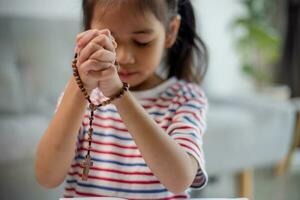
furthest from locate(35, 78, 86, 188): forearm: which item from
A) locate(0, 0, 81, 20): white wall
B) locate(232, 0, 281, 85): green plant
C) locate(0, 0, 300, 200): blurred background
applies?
locate(232, 0, 281, 85): green plant

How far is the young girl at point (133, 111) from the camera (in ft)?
1.89

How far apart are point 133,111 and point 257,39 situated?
2382mm

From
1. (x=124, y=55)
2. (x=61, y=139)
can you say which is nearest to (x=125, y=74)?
(x=124, y=55)

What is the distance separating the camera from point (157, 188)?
2.38 feet

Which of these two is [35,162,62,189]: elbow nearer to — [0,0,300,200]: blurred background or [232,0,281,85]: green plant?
[0,0,300,200]: blurred background

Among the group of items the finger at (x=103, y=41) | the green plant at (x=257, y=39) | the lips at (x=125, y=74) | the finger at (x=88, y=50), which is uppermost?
the green plant at (x=257, y=39)

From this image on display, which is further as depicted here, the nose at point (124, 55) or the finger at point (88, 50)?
the nose at point (124, 55)

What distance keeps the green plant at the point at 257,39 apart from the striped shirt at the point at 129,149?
2.13 m

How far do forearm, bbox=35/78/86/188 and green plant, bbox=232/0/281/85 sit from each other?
2.31 meters

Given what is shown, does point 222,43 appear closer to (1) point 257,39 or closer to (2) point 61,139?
(1) point 257,39

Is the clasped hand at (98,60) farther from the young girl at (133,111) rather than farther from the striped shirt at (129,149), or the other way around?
the striped shirt at (129,149)

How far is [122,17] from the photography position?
0.64m

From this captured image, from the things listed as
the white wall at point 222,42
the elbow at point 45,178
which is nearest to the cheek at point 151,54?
the elbow at point 45,178

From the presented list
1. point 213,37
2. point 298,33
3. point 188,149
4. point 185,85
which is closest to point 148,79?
point 185,85
